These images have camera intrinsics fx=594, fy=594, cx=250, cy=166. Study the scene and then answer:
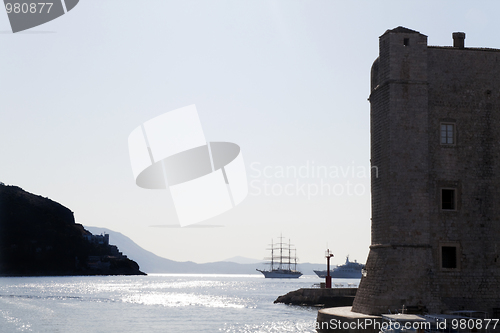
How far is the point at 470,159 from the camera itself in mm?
33250

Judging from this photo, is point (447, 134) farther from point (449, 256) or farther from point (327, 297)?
point (327, 297)

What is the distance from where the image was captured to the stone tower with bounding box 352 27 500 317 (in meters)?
31.8

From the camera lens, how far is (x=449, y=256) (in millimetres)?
32906

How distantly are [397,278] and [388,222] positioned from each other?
2999 mm

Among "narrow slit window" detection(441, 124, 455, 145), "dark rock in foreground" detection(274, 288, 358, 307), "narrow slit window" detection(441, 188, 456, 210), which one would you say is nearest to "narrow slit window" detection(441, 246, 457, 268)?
"narrow slit window" detection(441, 188, 456, 210)

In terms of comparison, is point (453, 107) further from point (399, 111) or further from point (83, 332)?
point (83, 332)

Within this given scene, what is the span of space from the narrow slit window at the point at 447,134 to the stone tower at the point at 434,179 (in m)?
0.06

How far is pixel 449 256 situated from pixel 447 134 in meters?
6.79

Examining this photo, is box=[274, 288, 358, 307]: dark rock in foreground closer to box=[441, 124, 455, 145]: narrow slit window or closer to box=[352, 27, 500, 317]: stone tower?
box=[352, 27, 500, 317]: stone tower

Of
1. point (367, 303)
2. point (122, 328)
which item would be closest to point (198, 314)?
point (122, 328)

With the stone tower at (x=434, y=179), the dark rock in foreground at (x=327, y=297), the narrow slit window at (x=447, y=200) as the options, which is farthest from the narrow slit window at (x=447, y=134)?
the dark rock in foreground at (x=327, y=297)

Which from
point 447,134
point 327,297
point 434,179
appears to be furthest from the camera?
point 327,297

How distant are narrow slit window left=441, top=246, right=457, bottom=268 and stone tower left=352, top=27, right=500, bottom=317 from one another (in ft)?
0.18

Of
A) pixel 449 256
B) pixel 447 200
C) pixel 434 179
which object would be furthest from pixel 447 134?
pixel 449 256
